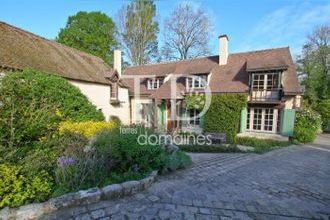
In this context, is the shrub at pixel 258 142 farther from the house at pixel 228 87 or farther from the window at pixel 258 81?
the window at pixel 258 81

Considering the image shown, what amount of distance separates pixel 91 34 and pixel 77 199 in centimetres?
2622

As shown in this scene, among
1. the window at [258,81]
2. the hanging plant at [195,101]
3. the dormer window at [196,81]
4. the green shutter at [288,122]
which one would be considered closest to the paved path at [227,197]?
the green shutter at [288,122]

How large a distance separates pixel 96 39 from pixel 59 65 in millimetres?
14595

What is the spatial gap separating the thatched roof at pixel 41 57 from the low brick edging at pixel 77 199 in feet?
28.3

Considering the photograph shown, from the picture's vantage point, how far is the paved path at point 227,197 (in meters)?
3.38

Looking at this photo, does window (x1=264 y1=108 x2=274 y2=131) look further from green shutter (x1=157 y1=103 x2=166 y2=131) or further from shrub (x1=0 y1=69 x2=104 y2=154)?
shrub (x1=0 y1=69 x2=104 y2=154)

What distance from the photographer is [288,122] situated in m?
12.1

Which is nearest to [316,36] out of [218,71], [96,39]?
[218,71]

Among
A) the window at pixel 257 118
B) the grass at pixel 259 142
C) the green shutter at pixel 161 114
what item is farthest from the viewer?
the green shutter at pixel 161 114

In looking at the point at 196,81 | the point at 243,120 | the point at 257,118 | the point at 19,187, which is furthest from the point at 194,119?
the point at 19,187

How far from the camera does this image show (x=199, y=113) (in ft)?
48.6

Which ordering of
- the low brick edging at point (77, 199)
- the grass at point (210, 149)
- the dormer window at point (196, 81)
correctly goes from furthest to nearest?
the dormer window at point (196, 81) < the grass at point (210, 149) < the low brick edging at point (77, 199)

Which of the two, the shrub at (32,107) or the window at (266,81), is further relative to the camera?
the window at (266,81)

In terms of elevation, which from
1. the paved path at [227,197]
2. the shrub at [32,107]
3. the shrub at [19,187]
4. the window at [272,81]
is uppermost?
the window at [272,81]
